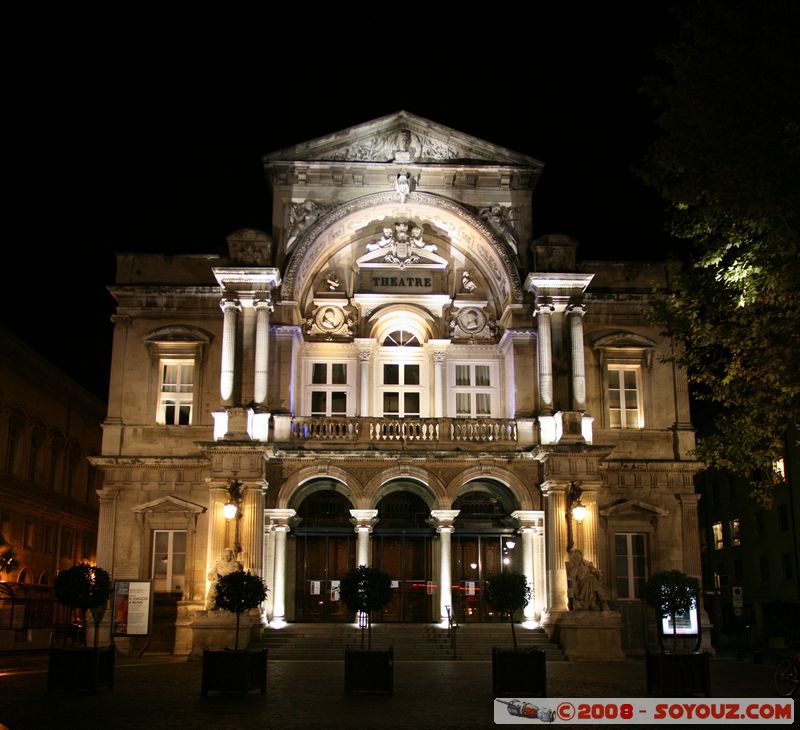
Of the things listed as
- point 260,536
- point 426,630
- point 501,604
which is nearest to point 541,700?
point 501,604

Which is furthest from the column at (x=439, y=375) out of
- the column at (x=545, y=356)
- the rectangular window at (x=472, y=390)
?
the column at (x=545, y=356)

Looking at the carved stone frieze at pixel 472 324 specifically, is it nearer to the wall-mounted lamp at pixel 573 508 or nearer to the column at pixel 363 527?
the wall-mounted lamp at pixel 573 508

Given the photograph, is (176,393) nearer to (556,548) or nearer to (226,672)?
(556,548)

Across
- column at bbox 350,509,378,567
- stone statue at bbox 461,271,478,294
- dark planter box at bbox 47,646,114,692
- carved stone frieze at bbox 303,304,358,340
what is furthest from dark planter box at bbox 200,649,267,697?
stone statue at bbox 461,271,478,294

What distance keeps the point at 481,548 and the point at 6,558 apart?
1789 cm

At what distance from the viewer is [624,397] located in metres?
33.6

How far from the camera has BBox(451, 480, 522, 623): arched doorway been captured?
1278 inches

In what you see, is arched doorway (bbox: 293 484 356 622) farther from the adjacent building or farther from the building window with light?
the adjacent building

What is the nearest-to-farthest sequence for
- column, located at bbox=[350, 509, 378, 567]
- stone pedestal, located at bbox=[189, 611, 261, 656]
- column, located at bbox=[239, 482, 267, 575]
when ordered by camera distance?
stone pedestal, located at bbox=[189, 611, 261, 656] → column, located at bbox=[239, 482, 267, 575] → column, located at bbox=[350, 509, 378, 567]

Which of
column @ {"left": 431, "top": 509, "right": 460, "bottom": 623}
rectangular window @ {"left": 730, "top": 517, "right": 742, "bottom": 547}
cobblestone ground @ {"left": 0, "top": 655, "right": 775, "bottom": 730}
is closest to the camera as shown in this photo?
cobblestone ground @ {"left": 0, "top": 655, "right": 775, "bottom": 730}

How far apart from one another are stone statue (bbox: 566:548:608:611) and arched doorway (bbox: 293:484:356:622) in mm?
7509

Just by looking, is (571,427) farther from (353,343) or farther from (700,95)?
(700,95)

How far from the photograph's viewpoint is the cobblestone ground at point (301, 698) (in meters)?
14.9

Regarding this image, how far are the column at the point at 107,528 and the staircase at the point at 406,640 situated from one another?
614 centimetres
